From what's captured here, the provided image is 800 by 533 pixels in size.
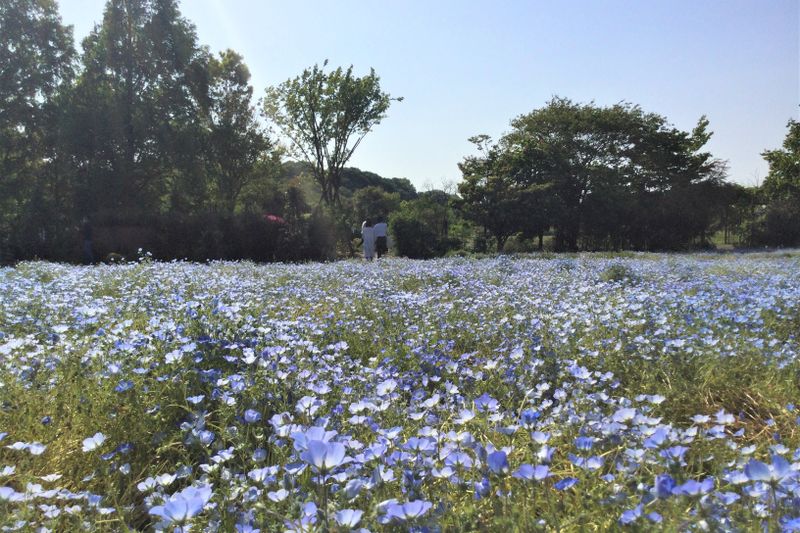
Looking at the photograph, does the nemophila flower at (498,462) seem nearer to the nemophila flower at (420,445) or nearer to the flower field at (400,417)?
the flower field at (400,417)

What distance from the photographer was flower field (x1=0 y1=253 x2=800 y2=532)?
1.30m

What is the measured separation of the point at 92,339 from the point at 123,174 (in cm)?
1921

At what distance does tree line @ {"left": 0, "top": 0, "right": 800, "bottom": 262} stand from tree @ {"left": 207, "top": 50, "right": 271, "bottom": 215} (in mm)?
103

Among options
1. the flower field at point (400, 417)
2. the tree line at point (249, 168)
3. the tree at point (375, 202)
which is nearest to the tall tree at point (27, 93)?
the tree line at point (249, 168)

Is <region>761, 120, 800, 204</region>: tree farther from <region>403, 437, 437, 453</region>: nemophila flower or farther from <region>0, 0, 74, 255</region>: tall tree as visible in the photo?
<region>0, 0, 74, 255</region>: tall tree

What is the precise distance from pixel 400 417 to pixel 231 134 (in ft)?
79.2

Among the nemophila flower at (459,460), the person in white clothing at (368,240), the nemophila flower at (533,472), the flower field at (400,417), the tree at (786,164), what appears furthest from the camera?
the tree at (786,164)

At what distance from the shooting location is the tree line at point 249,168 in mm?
18438

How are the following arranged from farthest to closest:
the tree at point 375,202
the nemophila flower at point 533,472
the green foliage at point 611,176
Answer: the tree at point 375,202 < the green foliage at point 611,176 < the nemophila flower at point 533,472

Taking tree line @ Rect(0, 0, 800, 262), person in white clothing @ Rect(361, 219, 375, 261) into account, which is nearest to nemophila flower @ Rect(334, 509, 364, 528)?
person in white clothing @ Rect(361, 219, 375, 261)

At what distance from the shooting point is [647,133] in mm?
29375

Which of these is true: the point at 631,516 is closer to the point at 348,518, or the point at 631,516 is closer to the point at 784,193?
the point at 348,518

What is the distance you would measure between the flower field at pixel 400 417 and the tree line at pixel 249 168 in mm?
14651

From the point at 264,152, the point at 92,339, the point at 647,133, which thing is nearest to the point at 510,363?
the point at 92,339
